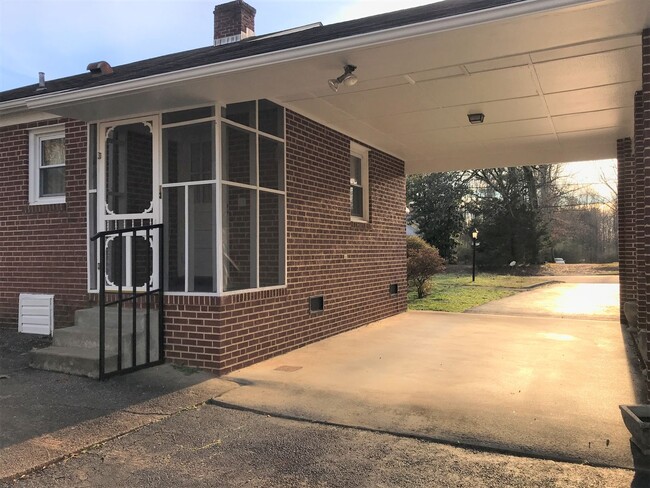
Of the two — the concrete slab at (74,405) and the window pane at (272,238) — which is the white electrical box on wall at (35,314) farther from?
the window pane at (272,238)

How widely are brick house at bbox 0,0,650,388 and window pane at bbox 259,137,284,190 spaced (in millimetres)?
28

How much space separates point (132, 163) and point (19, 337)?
3.08 meters

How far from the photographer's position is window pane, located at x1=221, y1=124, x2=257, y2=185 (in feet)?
20.9

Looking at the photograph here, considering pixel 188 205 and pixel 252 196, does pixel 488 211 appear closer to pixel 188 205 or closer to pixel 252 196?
pixel 252 196

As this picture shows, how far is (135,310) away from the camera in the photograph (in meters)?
5.81

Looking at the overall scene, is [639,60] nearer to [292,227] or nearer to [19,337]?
[292,227]

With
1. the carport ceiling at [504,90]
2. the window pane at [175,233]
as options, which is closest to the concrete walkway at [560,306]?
the carport ceiling at [504,90]

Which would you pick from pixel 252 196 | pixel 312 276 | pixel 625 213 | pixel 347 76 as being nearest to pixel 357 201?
pixel 312 276

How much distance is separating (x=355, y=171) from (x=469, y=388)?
5.58 meters

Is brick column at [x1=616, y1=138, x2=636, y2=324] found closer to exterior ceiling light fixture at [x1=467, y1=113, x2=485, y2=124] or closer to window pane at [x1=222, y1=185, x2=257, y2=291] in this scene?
exterior ceiling light fixture at [x1=467, y1=113, x2=485, y2=124]

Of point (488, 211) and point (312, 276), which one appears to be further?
point (488, 211)

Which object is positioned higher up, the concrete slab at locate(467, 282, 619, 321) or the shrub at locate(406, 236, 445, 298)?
the shrub at locate(406, 236, 445, 298)

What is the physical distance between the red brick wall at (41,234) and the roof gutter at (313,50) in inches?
58.8

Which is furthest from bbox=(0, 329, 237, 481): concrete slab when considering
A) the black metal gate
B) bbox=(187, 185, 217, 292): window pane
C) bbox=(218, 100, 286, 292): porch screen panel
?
bbox=(218, 100, 286, 292): porch screen panel
